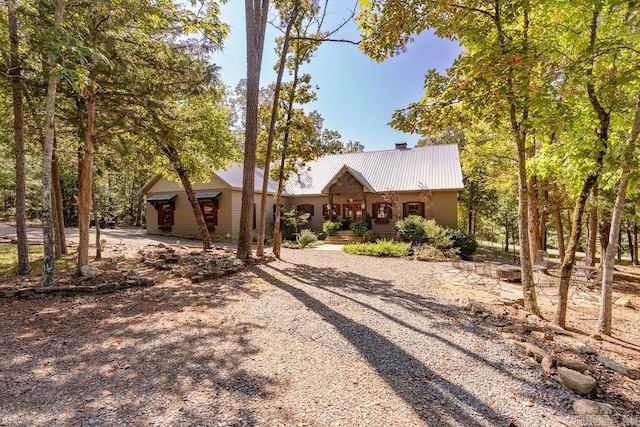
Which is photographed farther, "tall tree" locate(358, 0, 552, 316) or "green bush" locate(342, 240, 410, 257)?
"green bush" locate(342, 240, 410, 257)

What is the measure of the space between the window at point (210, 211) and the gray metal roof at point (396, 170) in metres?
4.89

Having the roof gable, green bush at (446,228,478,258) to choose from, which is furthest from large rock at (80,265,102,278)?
green bush at (446,228,478,258)

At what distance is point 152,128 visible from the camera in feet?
27.1

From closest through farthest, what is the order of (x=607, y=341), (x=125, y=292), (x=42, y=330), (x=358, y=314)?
(x=42, y=330), (x=607, y=341), (x=358, y=314), (x=125, y=292)

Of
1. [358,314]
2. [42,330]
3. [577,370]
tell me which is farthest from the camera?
[358,314]

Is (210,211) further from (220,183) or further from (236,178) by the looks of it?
(236,178)

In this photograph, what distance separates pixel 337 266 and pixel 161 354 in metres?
6.88

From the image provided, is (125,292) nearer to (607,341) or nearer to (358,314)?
(358,314)

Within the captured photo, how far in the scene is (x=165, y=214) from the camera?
743 inches

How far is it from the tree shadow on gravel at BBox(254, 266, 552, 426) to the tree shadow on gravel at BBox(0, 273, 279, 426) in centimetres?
122

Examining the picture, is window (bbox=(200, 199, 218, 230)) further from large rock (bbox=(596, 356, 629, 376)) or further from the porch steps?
large rock (bbox=(596, 356, 629, 376))

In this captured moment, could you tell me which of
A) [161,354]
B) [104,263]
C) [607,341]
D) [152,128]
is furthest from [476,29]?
[104,263]

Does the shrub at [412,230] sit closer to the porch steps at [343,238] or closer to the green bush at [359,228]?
the green bush at [359,228]

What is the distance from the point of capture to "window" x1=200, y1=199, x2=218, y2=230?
17328 millimetres
